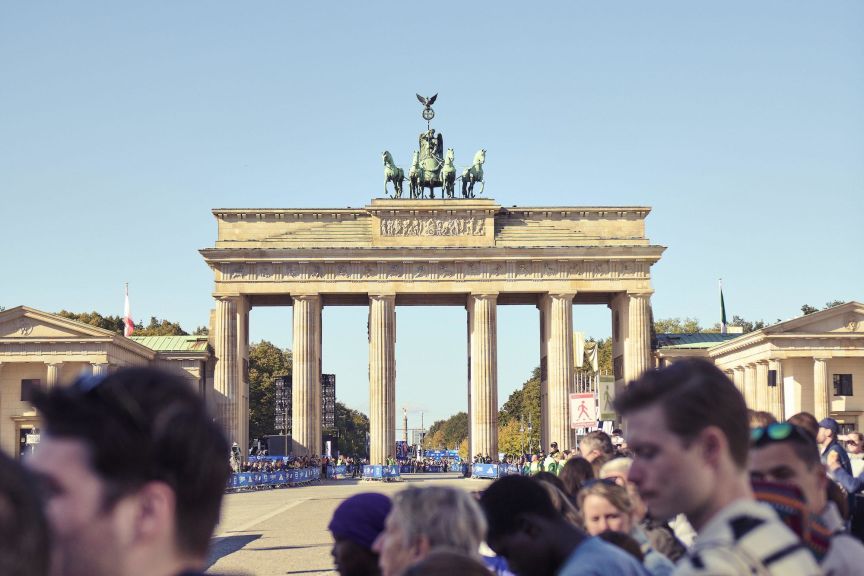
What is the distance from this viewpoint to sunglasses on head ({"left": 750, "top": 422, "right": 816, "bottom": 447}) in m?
6.09

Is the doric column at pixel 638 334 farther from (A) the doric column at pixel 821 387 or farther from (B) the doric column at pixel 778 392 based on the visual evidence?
(A) the doric column at pixel 821 387

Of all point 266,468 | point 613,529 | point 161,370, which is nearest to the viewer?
point 161,370

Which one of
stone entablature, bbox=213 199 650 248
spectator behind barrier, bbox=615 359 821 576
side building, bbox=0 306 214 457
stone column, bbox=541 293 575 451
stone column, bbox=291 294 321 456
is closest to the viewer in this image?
spectator behind barrier, bbox=615 359 821 576

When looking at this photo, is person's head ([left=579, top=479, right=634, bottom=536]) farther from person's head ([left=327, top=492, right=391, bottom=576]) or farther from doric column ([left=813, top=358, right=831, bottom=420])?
doric column ([left=813, top=358, right=831, bottom=420])

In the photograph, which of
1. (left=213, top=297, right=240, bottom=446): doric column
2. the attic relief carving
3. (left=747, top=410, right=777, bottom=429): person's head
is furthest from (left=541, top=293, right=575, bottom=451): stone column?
(left=747, top=410, right=777, bottom=429): person's head

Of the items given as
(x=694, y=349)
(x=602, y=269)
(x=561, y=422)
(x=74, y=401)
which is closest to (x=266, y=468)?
(x=561, y=422)

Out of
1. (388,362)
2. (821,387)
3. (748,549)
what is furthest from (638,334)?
(748,549)

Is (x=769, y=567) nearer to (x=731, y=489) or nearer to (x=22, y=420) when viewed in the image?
(x=731, y=489)

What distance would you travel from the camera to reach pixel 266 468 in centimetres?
7575

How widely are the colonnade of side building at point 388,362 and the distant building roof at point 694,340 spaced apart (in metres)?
7.31

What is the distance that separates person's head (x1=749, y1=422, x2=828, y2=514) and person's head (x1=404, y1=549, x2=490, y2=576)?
239 cm

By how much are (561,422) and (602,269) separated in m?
10.7

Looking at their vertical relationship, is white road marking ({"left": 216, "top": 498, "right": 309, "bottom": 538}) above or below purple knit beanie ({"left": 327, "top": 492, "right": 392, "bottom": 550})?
below

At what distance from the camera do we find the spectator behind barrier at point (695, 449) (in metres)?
4.14
